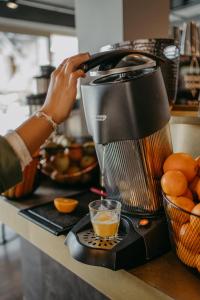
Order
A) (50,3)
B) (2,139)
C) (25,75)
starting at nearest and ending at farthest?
(2,139)
(50,3)
(25,75)

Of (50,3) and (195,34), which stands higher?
(50,3)

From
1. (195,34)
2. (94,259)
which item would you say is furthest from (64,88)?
(195,34)

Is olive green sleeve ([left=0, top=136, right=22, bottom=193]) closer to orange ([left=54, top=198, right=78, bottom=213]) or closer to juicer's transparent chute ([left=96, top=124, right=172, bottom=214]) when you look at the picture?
juicer's transparent chute ([left=96, top=124, right=172, bottom=214])

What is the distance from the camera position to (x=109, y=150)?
83cm

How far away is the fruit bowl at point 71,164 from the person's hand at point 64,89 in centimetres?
55

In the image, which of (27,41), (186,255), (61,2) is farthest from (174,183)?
(27,41)

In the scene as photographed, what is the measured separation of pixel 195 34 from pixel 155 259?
1106 millimetres

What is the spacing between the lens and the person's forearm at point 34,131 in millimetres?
741

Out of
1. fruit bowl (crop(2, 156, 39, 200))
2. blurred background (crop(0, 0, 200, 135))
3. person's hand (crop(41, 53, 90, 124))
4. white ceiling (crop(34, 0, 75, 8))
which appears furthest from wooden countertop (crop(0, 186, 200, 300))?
white ceiling (crop(34, 0, 75, 8))

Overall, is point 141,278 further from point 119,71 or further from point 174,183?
point 119,71

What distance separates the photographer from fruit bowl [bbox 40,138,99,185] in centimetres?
132

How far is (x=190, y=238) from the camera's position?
668mm

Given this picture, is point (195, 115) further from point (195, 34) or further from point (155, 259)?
point (195, 34)

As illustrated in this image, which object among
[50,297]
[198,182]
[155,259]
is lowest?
[50,297]
